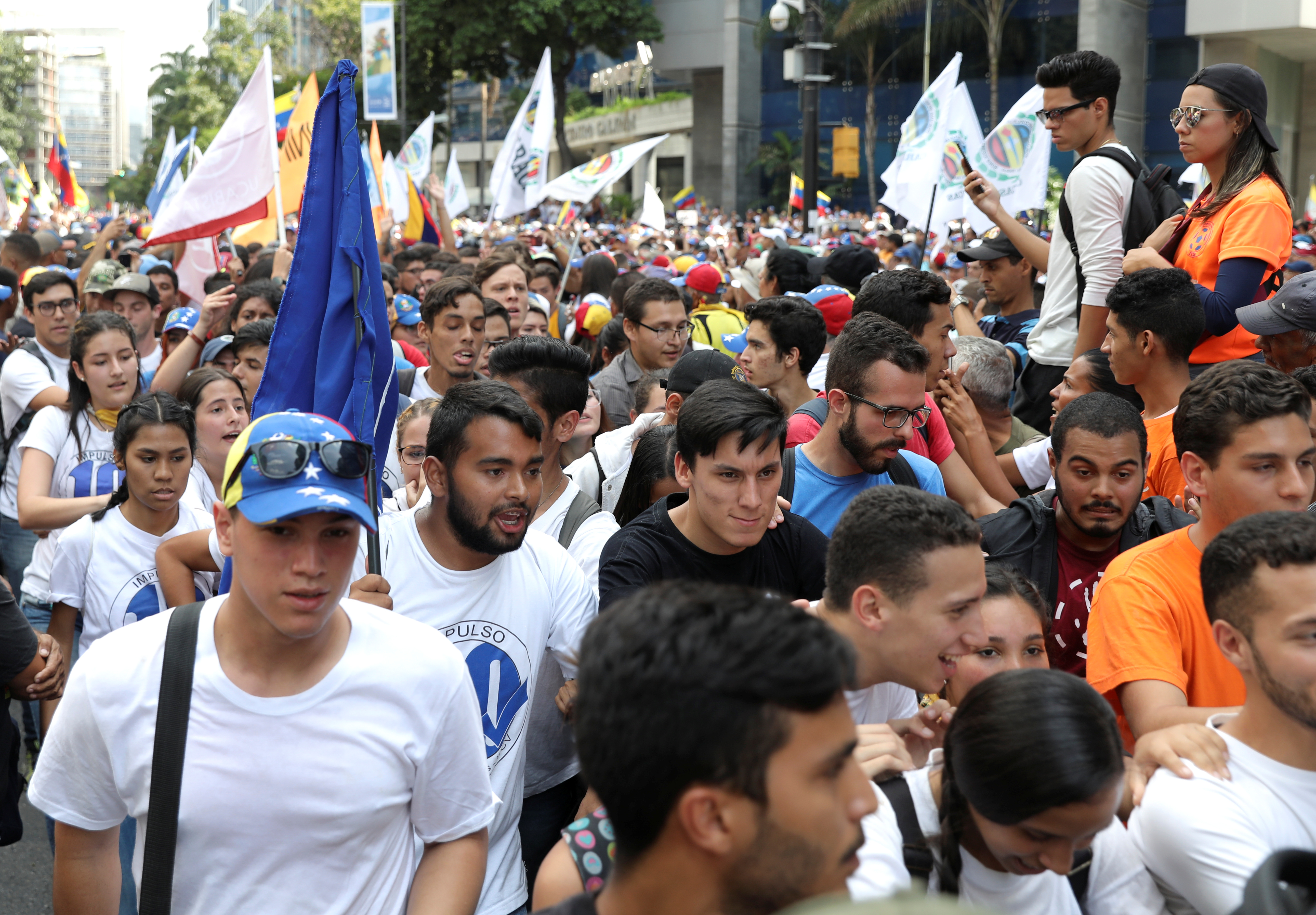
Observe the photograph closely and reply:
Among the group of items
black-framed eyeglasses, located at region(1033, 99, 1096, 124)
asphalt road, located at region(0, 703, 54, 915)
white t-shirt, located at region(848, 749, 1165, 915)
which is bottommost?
asphalt road, located at region(0, 703, 54, 915)

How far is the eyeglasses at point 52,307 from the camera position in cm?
684

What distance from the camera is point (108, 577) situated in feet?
14.0

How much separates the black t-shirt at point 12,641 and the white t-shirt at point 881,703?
2.29m

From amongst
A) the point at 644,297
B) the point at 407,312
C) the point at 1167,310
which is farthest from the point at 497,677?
the point at 407,312

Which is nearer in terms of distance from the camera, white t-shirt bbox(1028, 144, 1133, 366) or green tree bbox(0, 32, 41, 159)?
white t-shirt bbox(1028, 144, 1133, 366)

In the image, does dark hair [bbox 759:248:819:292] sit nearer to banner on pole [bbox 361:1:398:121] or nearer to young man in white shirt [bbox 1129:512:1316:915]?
young man in white shirt [bbox 1129:512:1316:915]

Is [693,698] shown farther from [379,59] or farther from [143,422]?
[379,59]

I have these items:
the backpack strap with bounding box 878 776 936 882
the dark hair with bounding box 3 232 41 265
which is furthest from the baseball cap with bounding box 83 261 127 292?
the backpack strap with bounding box 878 776 936 882

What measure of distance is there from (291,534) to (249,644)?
0.77ft

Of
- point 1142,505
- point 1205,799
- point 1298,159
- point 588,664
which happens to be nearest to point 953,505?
point 1205,799

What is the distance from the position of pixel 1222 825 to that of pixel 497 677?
1.84 metres

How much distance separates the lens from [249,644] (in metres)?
2.39

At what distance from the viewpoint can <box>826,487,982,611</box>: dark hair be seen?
287cm

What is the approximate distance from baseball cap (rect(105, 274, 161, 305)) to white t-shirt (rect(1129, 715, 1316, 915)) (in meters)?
7.17
